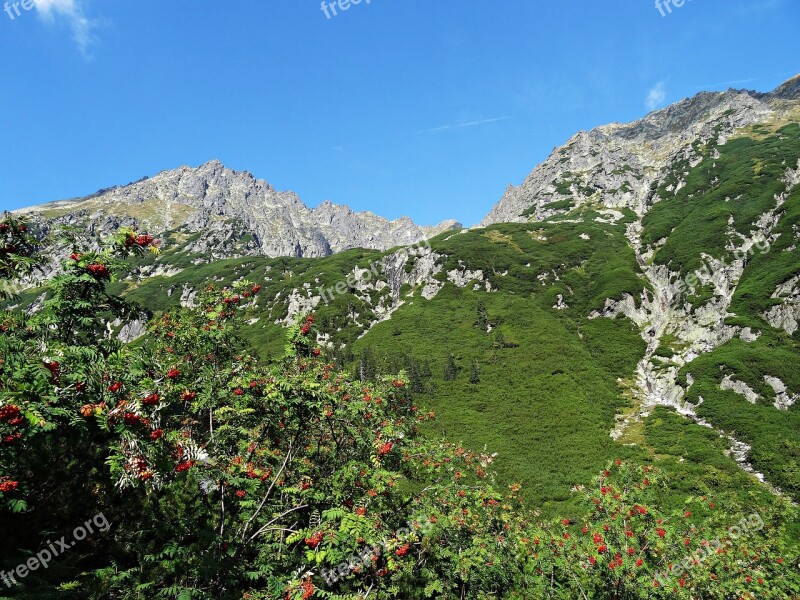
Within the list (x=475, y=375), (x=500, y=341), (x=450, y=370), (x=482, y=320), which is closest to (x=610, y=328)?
(x=500, y=341)

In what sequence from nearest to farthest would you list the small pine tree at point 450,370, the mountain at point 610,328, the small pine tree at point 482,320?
the mountain at point 610,328
the small pine tree at point 450,370
the small pine tree at point 482,320

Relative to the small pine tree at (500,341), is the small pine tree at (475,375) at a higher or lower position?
lower

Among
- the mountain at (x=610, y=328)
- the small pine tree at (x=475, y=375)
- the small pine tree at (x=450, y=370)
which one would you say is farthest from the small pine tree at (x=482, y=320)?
the small pine tree at (x=475, y=375)

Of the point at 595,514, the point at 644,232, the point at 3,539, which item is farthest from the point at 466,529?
the point at 644,232

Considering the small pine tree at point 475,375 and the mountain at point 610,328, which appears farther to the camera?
the small pine tree at point 475,375

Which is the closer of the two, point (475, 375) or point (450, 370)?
point (475, 375)

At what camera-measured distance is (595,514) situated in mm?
16938

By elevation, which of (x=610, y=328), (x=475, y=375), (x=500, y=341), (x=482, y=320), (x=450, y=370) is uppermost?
(x=482, y=320)

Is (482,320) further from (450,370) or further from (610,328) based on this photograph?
(610,328)

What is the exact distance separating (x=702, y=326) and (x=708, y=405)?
3177cm

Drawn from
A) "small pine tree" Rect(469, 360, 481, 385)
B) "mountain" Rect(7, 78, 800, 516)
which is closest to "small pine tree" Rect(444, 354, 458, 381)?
"mountain" Rect(7, 78, 800, 516)

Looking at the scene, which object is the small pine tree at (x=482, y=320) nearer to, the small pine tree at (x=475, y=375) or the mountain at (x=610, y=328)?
the mountain at (x=610, y=328)

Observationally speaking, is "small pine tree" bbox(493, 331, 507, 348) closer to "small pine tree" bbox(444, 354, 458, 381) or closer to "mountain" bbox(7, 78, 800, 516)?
"mountain" bbox(7, 78, 800, 516)

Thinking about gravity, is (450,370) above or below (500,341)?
below
